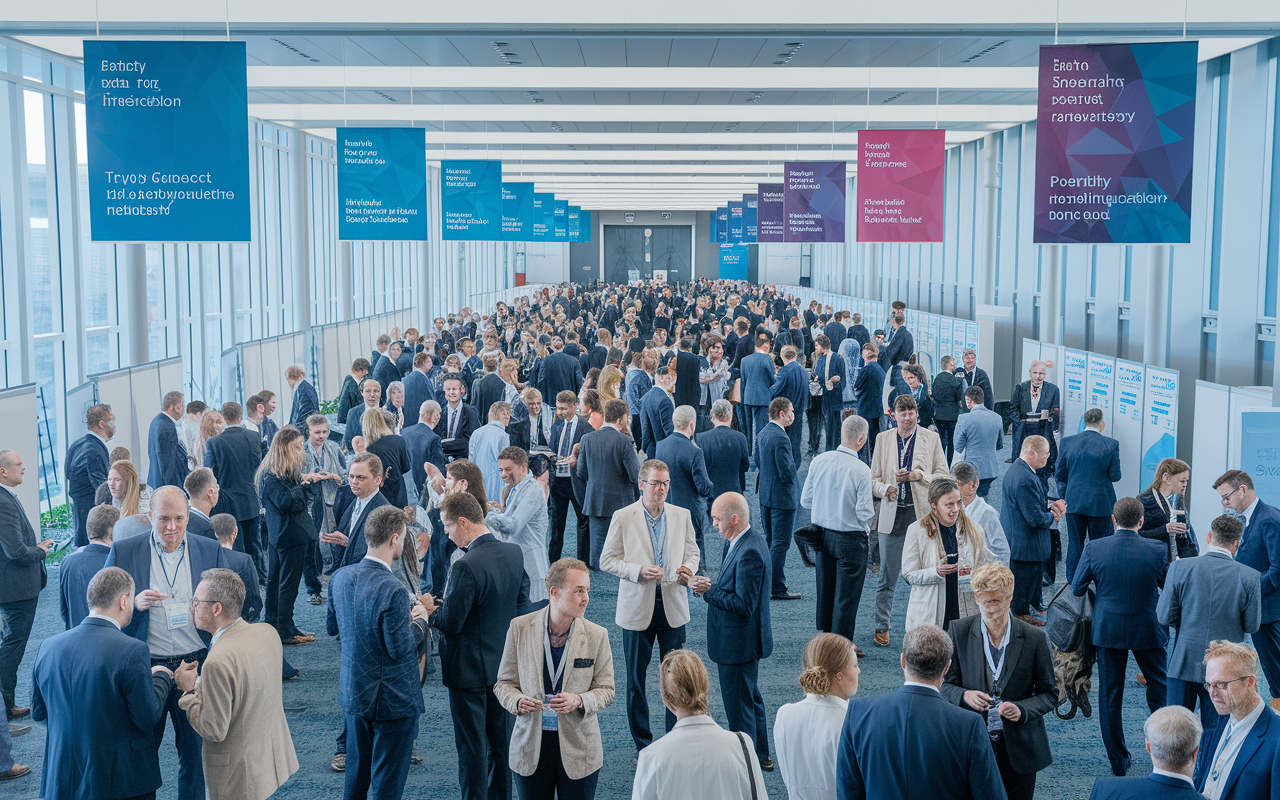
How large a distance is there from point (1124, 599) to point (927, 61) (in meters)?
7.52

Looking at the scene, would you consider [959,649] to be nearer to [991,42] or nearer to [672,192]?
[991,42]

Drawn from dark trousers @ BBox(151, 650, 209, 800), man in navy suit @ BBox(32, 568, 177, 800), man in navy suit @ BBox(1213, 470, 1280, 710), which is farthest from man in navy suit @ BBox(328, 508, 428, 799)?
man in navy suit @ BBox(1213, 470, 1280, 710)

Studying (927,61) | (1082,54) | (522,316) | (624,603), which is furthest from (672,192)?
(624,603)

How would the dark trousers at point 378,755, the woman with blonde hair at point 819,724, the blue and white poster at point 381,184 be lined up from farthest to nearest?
the blue and white poster at point 381,184 < the dark trousers at point 378,755 < the woman with blonde hair at point 819,724

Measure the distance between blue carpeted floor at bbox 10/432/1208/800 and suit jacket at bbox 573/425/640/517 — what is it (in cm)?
98

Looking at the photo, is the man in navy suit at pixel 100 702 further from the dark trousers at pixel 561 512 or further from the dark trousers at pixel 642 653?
the dark trousers at pixel 561 512

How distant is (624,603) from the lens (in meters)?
5.62

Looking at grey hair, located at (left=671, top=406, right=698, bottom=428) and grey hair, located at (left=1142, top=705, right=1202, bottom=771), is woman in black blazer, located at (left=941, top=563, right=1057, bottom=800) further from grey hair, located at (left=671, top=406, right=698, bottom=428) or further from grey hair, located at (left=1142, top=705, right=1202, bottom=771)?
grey hair, located at (left=671, top=406, right=698, bottom=428)

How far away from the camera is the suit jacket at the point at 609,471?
7.76m

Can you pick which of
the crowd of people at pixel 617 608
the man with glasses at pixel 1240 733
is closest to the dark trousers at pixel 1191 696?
the crowd of people at pixel 617 608

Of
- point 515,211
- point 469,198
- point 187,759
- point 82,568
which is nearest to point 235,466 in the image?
point 82,568

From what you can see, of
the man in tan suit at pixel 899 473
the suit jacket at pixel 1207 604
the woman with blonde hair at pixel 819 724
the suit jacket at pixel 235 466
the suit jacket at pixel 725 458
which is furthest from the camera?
the suit jacket at pixel 725 458

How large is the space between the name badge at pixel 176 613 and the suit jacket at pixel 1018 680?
3562mm

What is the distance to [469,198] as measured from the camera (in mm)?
16797
